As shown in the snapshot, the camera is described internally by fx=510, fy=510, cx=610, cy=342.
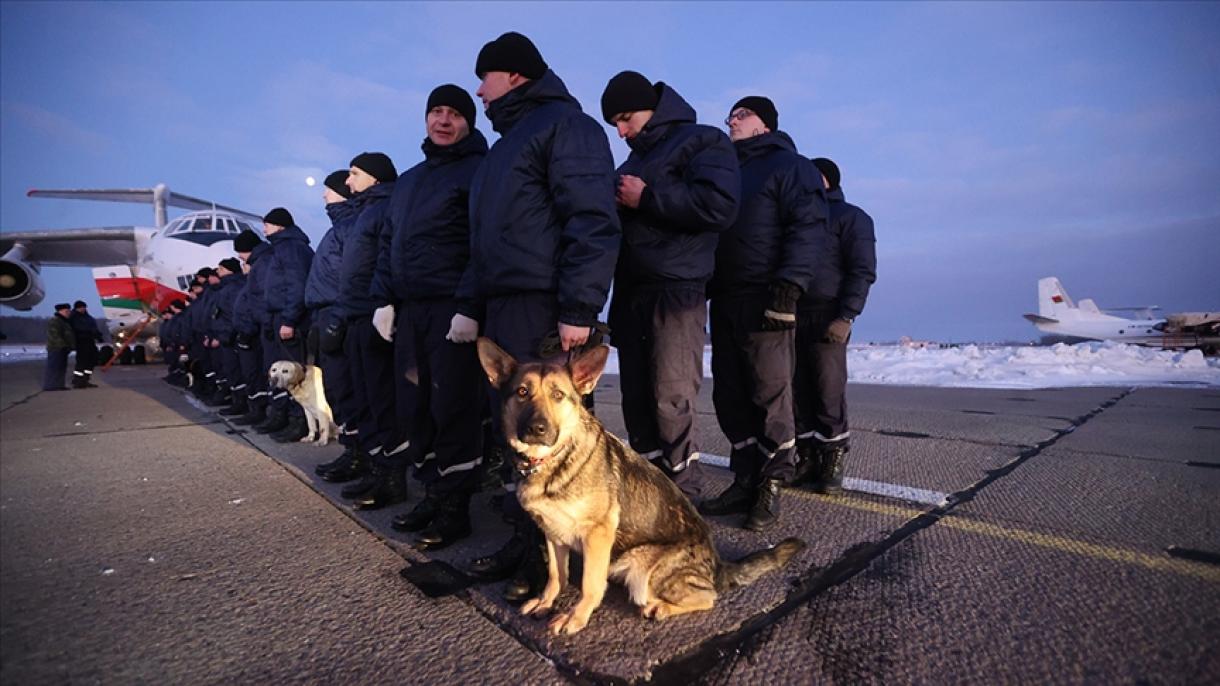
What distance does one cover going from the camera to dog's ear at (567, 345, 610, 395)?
6.59 feet

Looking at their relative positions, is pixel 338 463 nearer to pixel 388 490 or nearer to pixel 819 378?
pixel 388 490

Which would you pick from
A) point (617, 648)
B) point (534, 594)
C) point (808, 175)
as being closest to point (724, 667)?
point (617, 648)

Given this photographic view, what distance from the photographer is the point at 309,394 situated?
19.6 feet

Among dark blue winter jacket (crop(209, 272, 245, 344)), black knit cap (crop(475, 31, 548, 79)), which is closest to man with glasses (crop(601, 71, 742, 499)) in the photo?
black knit cap (crop(475, 31, 548, 79))

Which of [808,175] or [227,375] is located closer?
[808,175]

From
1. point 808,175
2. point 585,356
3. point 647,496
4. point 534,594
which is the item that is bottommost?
point 534,594

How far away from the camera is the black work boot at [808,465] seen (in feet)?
12.5

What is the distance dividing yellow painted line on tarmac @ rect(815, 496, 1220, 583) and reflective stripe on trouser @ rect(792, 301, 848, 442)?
2.16ft

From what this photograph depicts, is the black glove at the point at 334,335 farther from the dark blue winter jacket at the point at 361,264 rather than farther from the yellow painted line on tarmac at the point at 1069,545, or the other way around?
the yellow painted line on tarmac at the point at 1069,545

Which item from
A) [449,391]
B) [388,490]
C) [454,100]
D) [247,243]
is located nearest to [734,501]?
[449,391]

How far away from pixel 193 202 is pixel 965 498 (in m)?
42.4

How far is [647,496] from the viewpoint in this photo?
2.07m

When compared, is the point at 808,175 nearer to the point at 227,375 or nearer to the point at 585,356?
the point at 585,356

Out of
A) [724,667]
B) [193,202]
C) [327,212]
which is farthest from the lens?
[193,202]
